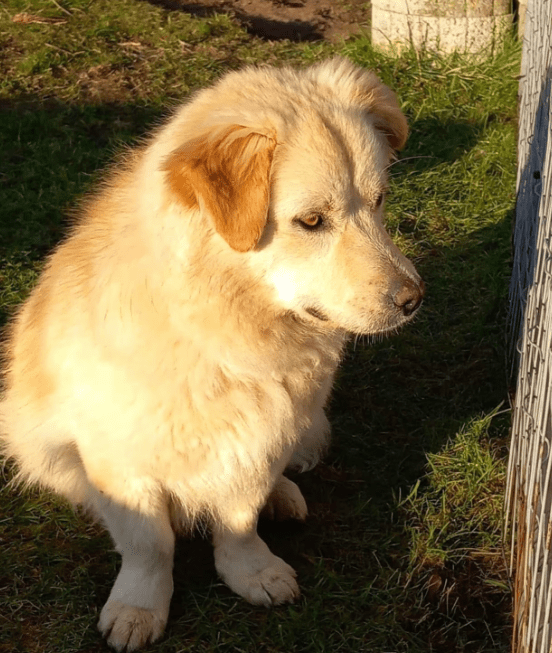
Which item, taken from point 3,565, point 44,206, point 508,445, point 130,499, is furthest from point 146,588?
point 44,206

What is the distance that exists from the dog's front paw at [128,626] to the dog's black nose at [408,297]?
1521 mm

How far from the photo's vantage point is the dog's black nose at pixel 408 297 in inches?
107

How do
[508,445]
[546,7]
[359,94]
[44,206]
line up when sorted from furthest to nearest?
[44,206] < [546,7] < [508,445] < [359,94]

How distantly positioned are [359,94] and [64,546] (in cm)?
222

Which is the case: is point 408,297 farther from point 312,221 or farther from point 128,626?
point 128,626

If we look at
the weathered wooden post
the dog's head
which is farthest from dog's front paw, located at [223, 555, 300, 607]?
the dog's head

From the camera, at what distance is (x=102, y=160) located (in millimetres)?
5684

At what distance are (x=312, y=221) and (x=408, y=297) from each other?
413mm

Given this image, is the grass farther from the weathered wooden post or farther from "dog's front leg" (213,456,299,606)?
the weathered wooden post

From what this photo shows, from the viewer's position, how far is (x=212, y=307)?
267cm

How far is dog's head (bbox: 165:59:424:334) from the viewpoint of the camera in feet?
8.13

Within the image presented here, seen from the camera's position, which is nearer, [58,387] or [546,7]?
[58,387]

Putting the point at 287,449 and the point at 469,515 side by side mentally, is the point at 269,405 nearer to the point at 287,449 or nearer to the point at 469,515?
the point at 287,449

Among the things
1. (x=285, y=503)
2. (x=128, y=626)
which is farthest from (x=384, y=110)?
(x=128, y=626)
